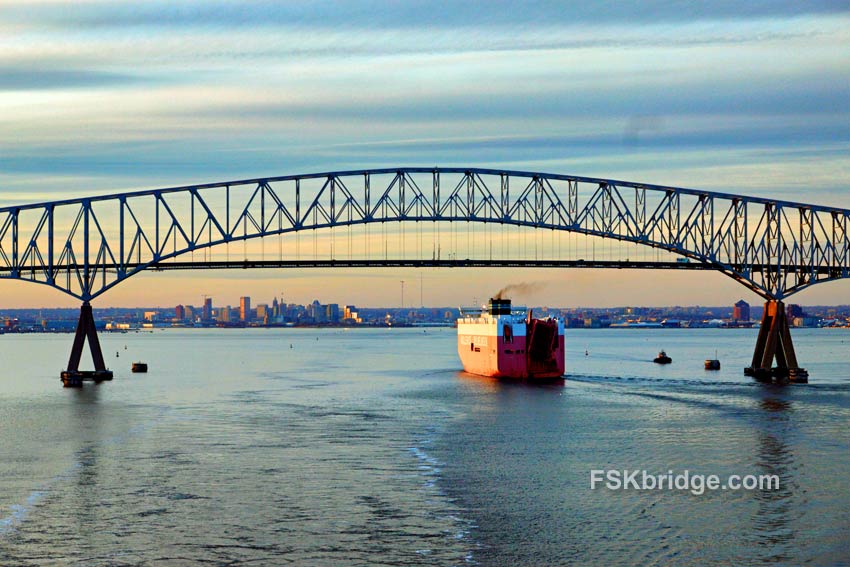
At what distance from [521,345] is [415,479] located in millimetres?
59674

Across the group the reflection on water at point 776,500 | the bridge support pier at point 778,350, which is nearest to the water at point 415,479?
the reflection on water at point 776,500

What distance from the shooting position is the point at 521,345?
324 ft

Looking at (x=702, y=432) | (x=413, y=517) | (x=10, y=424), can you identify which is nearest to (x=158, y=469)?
(x=413, y=517)

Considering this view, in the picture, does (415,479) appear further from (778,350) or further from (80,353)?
(778,350)

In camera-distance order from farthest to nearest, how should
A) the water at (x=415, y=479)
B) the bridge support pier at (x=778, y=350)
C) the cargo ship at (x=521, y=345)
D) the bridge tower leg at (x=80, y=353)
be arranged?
the cargo ship at (x=521, y=345), the bridge support pier at (x=778, y=350), the bridge tower leg at (x=80, y=353), the water at (x=415, y=479)

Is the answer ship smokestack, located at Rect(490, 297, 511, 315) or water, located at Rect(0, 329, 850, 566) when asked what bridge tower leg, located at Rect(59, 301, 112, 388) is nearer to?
water, located at Rect(0, 329, 850, 566)

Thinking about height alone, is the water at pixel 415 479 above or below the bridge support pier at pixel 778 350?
below

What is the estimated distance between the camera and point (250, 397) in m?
80.2

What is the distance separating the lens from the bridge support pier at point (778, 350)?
296 ft

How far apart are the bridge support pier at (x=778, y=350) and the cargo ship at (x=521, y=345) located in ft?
54.6

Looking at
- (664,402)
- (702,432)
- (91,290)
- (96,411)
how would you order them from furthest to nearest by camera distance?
(91,290) → (664,402) → (96,411) → (702,432)

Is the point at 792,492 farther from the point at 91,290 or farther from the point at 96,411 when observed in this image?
Result: the point at 91,290

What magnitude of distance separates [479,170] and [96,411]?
39.1 metres

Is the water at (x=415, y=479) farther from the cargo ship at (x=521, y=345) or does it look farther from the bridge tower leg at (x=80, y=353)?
the cargo ship at (x=521, y=345)
